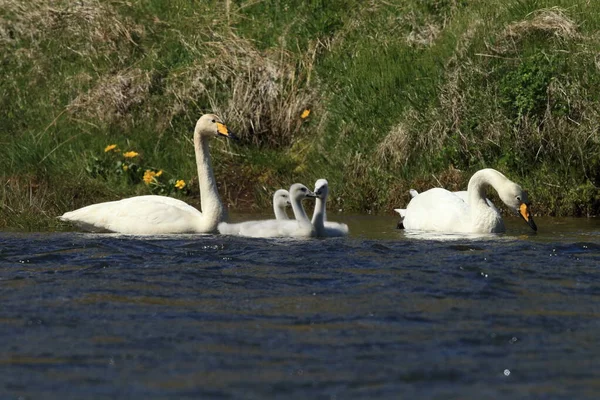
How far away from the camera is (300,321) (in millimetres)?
6965

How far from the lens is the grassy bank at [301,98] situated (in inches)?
536

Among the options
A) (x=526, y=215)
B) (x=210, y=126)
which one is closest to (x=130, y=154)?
(x=210, y=126)

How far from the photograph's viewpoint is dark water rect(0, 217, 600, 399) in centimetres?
569

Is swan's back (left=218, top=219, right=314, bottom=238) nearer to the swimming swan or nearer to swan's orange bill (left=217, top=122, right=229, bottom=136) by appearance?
swan's orange bill (left=217, top=122, right=229, bottom=136)

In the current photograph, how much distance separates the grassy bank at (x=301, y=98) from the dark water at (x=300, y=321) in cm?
354

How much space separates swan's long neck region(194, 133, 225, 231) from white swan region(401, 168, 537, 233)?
74.7 inches

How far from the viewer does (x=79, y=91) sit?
1720 centimetres

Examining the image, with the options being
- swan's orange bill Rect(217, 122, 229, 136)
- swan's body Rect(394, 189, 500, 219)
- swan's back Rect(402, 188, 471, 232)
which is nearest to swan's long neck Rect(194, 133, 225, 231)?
swan's orange bill Rect(217, 122, 229, 136)

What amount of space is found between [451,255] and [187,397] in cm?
452

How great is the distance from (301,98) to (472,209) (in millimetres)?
4358

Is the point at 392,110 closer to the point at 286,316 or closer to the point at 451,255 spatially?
the point at 451,255

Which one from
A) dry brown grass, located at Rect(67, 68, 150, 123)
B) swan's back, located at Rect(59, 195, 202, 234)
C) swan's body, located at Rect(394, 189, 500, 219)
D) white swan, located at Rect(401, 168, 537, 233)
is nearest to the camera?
swan's back, located at Rect(59, 195, 202, 234)

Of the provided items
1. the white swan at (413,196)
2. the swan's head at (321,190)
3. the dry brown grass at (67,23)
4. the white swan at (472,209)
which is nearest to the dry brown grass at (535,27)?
the white swan at (413,196)

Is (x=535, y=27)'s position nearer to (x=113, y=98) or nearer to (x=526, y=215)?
(x=526, y=215)
